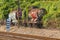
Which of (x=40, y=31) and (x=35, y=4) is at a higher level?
(x=35, y=4)

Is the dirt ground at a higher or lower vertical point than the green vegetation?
lower

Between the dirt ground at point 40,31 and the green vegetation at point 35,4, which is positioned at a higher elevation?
the green vegetation at point 35,4

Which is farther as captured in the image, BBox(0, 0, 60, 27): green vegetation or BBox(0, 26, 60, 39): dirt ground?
BBox(0, 0, 60, 27): green vegetation

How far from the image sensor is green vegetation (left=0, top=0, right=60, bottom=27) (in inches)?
992

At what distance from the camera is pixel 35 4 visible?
2820 centimetres

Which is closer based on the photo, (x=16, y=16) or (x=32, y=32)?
(x=32, y=32)

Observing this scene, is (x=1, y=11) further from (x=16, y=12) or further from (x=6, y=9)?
(x=16, y=12)

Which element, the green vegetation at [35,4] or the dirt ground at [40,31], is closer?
the dirt ground at [40,31]

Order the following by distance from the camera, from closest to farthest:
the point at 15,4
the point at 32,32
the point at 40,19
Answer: the point at 32,32
the point at 40,19
the point at 15,4

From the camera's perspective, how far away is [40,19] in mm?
26359

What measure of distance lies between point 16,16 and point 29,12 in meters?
2.20

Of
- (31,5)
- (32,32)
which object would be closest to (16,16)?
(31,5)

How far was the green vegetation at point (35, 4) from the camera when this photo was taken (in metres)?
25.2

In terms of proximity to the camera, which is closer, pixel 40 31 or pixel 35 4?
pixel 40 31
